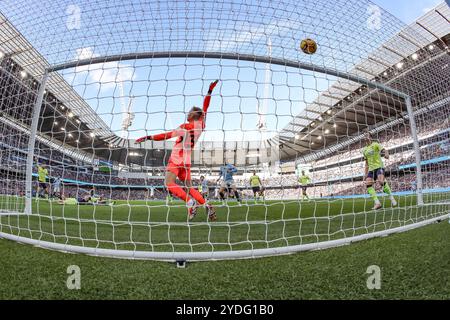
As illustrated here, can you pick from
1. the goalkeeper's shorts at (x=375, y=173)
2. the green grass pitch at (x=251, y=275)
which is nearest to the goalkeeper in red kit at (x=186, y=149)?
the green grass pitch at (x=251, y=275)

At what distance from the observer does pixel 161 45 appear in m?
3.41

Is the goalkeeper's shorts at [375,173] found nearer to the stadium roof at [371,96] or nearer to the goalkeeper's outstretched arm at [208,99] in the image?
the stadium roof at [371,96]

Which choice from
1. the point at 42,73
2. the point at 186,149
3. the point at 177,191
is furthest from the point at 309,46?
the point at 42,73

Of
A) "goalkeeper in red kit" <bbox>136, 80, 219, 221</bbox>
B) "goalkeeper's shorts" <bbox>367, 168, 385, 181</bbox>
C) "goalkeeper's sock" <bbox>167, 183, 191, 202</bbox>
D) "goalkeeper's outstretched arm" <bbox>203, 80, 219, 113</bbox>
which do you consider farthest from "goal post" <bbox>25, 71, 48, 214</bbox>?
"goalkeeper's shorts" <bbox>367, 168, 385, 181</bbox>

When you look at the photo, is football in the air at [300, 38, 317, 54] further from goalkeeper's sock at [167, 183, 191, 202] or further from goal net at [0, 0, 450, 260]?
goalkeeper's sock at [167, 183, 191, 202]

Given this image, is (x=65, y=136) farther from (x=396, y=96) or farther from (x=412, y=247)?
(x=396, y=96)

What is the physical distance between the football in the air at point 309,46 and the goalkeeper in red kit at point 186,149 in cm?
148

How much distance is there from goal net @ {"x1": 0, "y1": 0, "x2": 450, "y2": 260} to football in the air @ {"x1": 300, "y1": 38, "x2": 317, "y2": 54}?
0.07 feet

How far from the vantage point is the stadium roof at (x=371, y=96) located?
338 cm

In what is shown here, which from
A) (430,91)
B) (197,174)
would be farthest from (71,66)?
(430,91)

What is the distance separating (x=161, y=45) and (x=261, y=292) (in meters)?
3.18

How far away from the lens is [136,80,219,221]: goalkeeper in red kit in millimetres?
2846

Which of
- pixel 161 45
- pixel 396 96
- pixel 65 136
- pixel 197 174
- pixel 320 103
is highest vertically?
pixel 161 45

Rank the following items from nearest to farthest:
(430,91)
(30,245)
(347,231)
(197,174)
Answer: (30,245)
(347,231)
(197,174)
(430,91)
